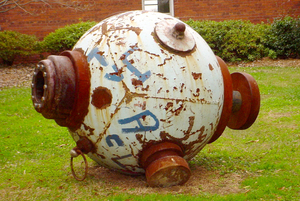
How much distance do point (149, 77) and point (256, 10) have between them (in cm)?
1236

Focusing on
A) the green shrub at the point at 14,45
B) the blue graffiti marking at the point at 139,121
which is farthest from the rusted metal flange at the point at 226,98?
the green shrub at the point at 14,45

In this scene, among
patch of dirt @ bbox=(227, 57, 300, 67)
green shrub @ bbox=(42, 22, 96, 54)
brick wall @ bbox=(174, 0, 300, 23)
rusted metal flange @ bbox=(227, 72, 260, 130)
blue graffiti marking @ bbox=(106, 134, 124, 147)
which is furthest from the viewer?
brick wall @ bbox=(174, 0, 300, 23)

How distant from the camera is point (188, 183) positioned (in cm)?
353

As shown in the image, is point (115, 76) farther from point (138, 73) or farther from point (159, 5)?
point (159, 5)

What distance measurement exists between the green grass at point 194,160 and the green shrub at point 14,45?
4.98 m

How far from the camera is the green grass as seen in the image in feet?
11.1

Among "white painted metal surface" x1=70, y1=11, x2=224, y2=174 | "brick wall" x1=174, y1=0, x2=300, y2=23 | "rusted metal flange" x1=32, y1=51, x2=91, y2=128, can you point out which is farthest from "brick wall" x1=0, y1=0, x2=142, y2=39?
"rusted metal flange" x1=32, y1=51, x2=91, y2=128

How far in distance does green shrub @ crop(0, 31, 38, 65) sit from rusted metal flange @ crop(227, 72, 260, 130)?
9860mm

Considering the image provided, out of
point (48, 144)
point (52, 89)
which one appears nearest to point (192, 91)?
point (52, 89)

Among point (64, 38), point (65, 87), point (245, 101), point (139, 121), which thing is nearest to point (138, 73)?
point (139, 121)

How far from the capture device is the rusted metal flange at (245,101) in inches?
152

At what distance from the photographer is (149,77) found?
3094 mm

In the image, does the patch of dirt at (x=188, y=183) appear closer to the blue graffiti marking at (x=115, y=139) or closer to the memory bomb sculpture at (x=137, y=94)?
the memory bomb sculpture at (x=137, y=94)

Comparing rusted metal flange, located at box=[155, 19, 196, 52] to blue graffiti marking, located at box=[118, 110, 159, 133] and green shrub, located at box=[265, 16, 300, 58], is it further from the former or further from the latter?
green shrub, located at box=[265, 16, 300, 58]
